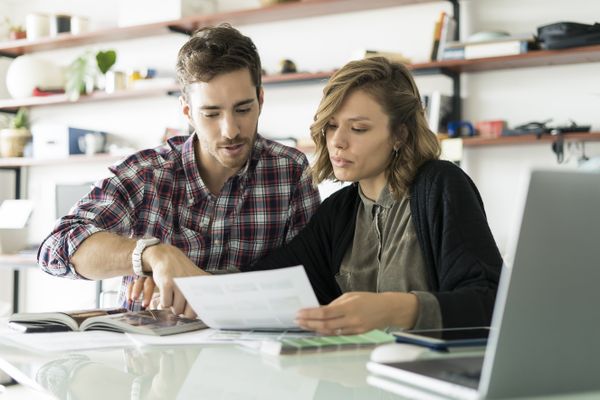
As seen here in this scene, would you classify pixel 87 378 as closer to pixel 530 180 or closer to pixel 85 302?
pixel 530 180

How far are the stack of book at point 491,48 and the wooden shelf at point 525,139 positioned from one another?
1.13 feet

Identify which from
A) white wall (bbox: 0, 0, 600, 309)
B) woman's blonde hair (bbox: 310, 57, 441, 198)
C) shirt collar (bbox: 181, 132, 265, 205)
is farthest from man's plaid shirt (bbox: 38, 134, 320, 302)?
white wall (bbox: 0, 0, 600, 309)

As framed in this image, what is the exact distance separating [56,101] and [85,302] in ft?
3.94

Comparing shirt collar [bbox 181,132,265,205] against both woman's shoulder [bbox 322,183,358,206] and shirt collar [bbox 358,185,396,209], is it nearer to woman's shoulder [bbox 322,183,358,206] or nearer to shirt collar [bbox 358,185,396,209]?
woman's shoulder [bbox 322,183,358,206]

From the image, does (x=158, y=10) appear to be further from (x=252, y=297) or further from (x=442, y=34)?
(x=252, y=297)

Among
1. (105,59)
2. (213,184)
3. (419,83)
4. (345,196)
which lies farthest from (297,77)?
(345,196)

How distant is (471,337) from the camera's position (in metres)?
1.01

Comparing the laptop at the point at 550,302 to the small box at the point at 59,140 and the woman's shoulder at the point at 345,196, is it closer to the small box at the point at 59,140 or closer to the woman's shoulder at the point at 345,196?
the woman's shoulder at the point at 345,196

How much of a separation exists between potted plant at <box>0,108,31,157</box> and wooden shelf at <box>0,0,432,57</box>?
44 cm

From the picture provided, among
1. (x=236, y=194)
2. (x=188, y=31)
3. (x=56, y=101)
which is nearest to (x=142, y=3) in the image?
(x=188, y=31)

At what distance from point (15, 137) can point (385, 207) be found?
356 cm

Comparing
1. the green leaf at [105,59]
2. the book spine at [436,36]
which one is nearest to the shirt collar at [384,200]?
the book spine at [436,36]

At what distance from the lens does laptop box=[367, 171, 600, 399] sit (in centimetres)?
62

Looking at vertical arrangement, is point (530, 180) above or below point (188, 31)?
below
